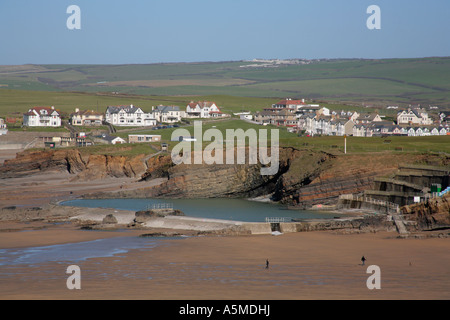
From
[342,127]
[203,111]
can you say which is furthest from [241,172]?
[203,111]

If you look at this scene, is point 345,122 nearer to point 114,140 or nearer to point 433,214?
point 114,140

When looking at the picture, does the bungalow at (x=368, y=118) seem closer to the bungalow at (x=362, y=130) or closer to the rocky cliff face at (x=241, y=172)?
the bungalow at (x=362, y=130)

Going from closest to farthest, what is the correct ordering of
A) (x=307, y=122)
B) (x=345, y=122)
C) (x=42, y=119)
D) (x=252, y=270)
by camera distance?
(x=252, y=270), (x=345, y=122), (x=42, y=119), (x=307, y=122)

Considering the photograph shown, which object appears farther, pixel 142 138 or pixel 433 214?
pixel 142 138

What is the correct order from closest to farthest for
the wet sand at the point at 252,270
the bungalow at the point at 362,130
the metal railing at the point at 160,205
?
the wet sand at the point at 252,270, the metal railing at the point at 160,205, the bungalow at the point at 362,130

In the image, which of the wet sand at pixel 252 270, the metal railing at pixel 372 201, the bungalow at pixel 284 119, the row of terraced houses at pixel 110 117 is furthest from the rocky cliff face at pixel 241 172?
the bungalow at pixel 284 119

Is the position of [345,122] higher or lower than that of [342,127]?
higher

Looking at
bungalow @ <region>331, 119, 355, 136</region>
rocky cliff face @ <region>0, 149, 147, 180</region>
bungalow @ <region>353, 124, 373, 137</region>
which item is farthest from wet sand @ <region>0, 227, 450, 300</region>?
bungalow @ <region>331, 119, 355, 136</region>
